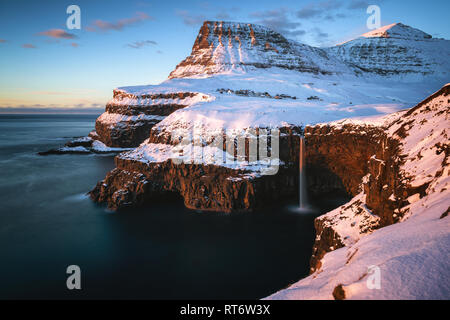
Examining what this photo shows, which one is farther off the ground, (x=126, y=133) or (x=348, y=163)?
(x=126, y=133)

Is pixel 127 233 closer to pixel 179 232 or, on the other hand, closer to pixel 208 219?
pixel 179 232

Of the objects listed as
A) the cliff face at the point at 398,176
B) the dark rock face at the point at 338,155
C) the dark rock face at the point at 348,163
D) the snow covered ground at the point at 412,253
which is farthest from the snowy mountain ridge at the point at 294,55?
the snow covered ground at the point at 412,253
